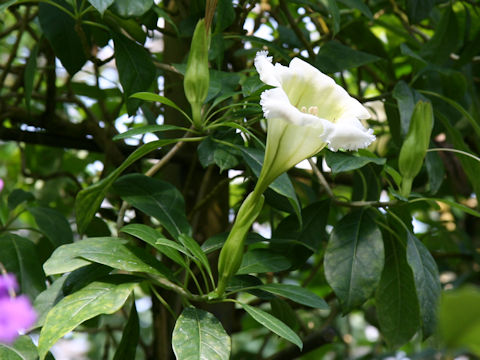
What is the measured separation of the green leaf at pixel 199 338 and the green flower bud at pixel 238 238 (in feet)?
0.11

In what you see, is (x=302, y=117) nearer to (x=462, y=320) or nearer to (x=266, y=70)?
(x=266, y=70)

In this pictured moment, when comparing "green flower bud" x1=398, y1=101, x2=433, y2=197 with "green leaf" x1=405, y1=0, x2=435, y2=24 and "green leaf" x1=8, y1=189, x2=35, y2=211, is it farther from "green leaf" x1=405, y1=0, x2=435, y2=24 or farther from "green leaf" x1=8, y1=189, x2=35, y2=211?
"green leaf" x1=8, y1=189, x2=35, y2=211

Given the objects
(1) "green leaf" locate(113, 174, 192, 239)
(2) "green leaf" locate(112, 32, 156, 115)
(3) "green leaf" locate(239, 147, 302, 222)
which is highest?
(2) "green leaf" locate(112, 32, 156, 115)

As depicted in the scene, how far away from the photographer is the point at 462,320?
251 mm

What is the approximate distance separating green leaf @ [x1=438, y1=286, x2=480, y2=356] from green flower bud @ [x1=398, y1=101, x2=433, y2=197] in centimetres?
41

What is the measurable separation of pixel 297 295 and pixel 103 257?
0.21 meters

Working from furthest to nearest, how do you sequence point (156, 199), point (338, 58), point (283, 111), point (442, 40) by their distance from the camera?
point (442, 40) < point (338, 58) < point (156, 199) < point (283, 111)

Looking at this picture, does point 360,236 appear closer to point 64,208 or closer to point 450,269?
point 64,208

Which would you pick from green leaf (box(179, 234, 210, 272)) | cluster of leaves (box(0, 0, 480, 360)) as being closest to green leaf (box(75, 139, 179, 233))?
cluster of leaves (box(0, 0, 480, 360))

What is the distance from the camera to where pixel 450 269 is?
4.86 feet

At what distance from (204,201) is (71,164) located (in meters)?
0.53

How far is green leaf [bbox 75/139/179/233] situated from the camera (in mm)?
A: 644

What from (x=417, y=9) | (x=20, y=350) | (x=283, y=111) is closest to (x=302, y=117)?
(x=283, y=111)

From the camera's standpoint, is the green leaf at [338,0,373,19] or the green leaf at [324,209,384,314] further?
the green leaf at [338,0,373,19]
